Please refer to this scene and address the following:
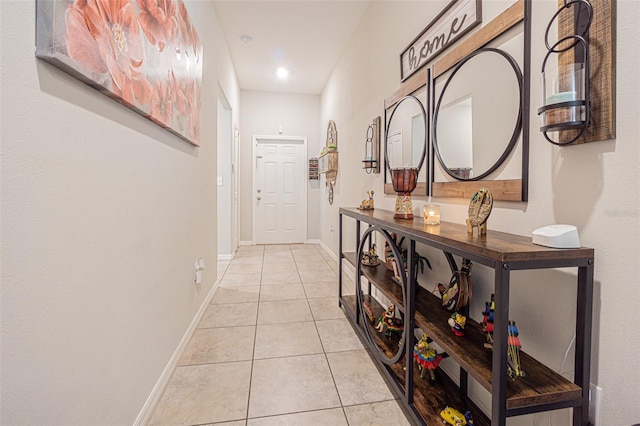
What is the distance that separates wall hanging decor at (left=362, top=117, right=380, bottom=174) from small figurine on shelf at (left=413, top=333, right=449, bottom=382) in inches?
63.1

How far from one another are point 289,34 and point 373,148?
192 centimetres

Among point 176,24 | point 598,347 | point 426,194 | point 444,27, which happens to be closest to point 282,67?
point 176,24

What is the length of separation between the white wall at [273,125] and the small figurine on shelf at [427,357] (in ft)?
14.5

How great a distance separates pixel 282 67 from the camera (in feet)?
14.8

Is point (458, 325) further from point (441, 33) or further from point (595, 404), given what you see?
point (441, 33)

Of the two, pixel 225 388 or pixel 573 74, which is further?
pixel 225 388

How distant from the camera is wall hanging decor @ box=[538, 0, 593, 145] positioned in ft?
2.92

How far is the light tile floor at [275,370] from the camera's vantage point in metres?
1.45

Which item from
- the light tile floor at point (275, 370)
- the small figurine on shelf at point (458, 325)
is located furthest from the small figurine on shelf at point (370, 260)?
the small figurine on shelf at point (458, 325)

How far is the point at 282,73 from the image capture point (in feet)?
15.5

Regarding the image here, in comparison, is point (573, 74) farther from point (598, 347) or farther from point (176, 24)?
point (176, 24)

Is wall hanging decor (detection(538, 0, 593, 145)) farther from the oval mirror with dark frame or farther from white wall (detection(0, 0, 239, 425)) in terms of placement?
white wall (detection(0, 0, 239, 425))

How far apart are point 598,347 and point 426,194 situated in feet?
3.61

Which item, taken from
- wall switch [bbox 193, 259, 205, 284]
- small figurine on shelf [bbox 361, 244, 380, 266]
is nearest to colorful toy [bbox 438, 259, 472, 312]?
small figurine on shelf [bbox 361, 244, 380, 266]
